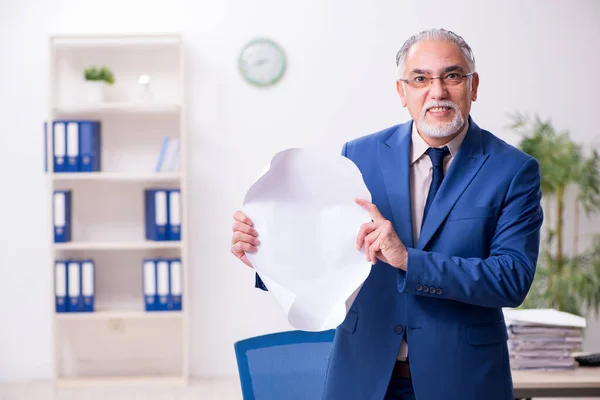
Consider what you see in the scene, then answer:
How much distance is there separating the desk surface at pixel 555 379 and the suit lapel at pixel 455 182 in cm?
107

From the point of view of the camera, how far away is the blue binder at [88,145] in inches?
179

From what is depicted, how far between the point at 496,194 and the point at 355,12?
10.9ft

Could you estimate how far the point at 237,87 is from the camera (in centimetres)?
482

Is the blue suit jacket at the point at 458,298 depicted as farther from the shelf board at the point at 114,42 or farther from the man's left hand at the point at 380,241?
the shelf board at the point at 114,42

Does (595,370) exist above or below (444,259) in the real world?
below

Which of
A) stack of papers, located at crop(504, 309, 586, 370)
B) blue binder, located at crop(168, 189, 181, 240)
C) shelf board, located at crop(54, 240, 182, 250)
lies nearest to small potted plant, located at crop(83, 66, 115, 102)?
blue binder, located at crop(168, 189, 181, 240)

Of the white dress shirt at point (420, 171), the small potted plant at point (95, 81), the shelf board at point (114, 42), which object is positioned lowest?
the white dress shirt at point (420, 171)

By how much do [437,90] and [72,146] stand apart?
10.7 ft

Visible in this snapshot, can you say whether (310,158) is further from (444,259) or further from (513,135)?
(513,135)

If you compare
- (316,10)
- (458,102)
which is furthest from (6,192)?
(458,102)

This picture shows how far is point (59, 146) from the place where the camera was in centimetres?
455

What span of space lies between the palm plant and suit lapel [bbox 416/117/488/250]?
292cm

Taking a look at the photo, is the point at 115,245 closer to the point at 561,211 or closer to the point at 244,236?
the point at 561,211

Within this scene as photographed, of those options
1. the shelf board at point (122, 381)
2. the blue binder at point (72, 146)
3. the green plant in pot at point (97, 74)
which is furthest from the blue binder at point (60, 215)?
the shelf board at point (122, 381)
